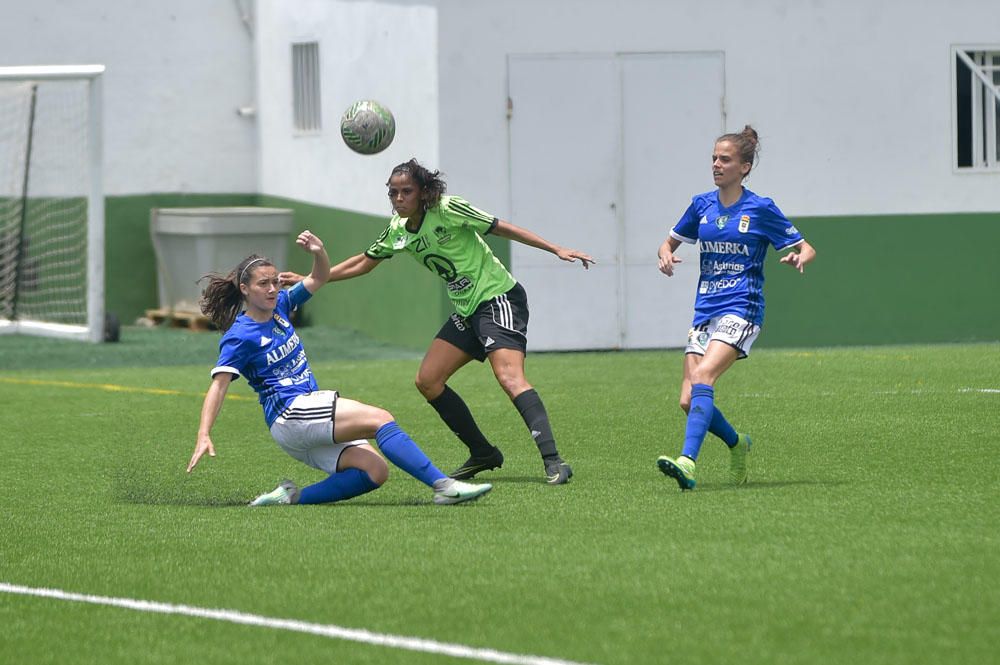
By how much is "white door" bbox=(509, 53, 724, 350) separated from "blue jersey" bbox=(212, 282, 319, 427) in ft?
29.6

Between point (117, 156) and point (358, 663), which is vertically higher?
point (117, 156)

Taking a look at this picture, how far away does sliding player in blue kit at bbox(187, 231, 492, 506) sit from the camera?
883cm

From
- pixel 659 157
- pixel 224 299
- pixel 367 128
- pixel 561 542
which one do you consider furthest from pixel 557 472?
pixel 659 157

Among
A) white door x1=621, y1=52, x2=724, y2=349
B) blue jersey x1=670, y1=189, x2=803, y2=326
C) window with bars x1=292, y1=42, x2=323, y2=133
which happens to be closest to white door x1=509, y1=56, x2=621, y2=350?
white door x1=621, y1=52, x2=724, y2=349

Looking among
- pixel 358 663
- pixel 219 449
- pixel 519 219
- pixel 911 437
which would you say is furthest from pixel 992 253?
pixel 358 663

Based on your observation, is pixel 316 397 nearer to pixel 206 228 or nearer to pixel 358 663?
pixel 358 663

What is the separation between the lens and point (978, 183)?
1872cm

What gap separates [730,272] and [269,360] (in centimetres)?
252

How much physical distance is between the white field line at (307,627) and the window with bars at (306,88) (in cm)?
1435

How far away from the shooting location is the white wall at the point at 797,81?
58.6ft

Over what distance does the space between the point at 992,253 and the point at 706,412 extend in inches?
411

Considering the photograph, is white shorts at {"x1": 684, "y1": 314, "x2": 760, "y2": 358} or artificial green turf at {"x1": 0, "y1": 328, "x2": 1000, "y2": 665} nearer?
artificial green turf at {"x1": 0, "y1": 328, "x2": 1000, "y2": 665}

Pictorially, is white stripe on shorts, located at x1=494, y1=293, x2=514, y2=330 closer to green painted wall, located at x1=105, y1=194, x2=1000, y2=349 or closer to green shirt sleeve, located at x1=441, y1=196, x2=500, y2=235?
green shirt sleeve, located at x1=441, y1=196, x2=500, y2=235

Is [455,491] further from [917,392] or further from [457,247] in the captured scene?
[917,392]
